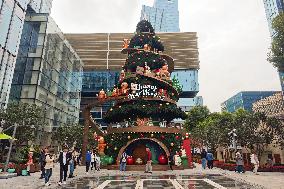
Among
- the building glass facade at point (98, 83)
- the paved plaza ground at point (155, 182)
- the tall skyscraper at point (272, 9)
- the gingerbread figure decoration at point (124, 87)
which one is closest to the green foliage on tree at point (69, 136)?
the gingerbread figure decoration at point (124, 87)

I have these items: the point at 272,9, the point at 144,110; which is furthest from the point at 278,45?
the point at 272,9

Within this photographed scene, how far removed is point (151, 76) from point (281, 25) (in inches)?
516

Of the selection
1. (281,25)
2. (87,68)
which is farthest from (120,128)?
(87,68)

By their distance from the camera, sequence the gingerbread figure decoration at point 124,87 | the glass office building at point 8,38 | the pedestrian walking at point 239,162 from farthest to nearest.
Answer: the glass office building at point 8,38
the gingerbread figure decoration at point 124,87
the pedestrian walking at point 239,162

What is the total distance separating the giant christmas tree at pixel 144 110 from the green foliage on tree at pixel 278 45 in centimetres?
1080

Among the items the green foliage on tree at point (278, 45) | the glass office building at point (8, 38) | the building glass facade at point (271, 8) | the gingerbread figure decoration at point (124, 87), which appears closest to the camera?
the green foliage on tree at point (278, 45)

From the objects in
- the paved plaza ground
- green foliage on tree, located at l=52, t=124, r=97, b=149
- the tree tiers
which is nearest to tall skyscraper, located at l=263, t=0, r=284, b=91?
green foliage on tree, located at l=52, t=124, r=97, b=149

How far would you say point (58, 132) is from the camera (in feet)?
142

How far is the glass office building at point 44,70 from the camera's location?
42.5 m

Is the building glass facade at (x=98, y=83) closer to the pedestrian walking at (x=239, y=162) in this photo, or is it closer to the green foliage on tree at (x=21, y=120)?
the green foliage on tree at (x=21, y=120)

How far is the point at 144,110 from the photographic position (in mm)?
25344

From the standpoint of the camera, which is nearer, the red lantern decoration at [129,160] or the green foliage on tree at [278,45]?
the green foliage on tree at [278,45]

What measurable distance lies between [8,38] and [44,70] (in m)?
8.39

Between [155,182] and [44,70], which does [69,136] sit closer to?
[44,70]
